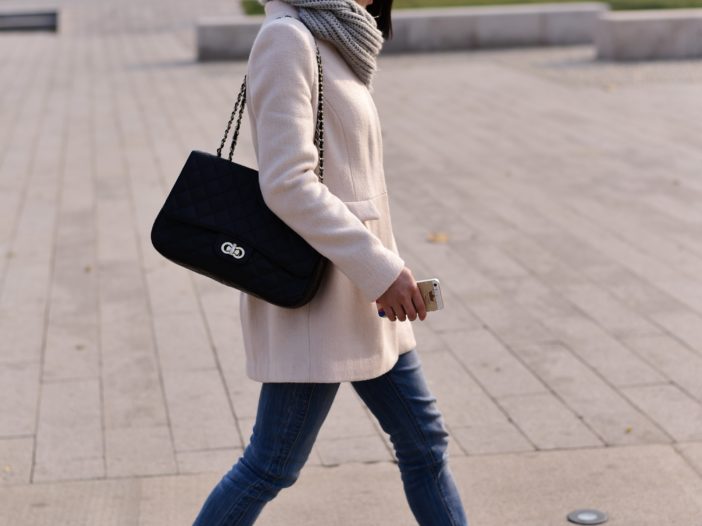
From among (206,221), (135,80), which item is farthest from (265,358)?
(135,80)

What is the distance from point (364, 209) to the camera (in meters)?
2.82

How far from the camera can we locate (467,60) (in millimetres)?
18234

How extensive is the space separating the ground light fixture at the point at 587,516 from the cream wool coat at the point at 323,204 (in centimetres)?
118

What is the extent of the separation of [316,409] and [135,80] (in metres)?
14.6

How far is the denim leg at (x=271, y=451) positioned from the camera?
113 inches

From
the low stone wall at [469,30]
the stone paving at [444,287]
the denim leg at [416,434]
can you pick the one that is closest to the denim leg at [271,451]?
the denim leg at [416,434]

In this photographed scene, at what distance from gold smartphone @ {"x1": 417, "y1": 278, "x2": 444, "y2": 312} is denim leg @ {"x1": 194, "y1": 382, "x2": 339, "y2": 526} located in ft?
1.02

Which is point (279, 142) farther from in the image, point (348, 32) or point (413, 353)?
point (413, 353)

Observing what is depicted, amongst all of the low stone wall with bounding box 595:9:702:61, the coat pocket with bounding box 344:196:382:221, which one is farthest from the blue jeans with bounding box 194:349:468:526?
the low stone wall with bounding box 595:9:702:61

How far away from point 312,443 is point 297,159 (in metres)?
0.72

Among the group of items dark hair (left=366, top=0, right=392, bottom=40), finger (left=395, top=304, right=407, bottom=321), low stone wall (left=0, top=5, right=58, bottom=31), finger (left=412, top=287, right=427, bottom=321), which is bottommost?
low stone wall (left=0, top=5, right=58, bottom=31)

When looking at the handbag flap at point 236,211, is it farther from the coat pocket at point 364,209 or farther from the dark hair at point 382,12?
the dark hair at point 382,12

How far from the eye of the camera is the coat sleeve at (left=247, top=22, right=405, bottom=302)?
8.65 feet

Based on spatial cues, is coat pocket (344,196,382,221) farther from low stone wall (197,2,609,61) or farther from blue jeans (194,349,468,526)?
low stone wall (197,2,609,61)
